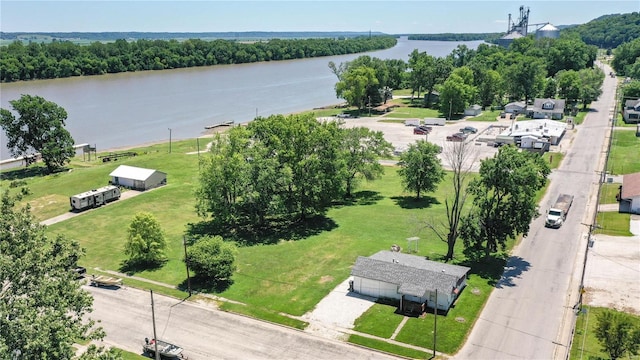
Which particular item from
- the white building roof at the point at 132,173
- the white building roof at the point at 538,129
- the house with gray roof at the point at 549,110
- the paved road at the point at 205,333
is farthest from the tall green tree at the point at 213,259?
the house with gray roof at the point at 549,110

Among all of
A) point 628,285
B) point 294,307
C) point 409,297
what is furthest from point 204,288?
point 628,285

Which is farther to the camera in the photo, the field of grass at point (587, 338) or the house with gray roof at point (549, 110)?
the house with gray roof at point (549, 110)

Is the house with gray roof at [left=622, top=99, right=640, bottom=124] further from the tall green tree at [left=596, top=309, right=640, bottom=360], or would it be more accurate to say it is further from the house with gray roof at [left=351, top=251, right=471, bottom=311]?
the tall green tree at [left=596, top=309, right=640, bottom=360]

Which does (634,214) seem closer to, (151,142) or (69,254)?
(69,254)

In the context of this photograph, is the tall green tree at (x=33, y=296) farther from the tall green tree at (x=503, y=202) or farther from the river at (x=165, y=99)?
the river at (x=165, y=99)

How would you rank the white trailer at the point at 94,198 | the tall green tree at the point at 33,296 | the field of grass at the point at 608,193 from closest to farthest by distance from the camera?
the tall green tree at the point at 33,296 → the field of grass at the point at 608,193 → the white trailer at the point at 94,198
